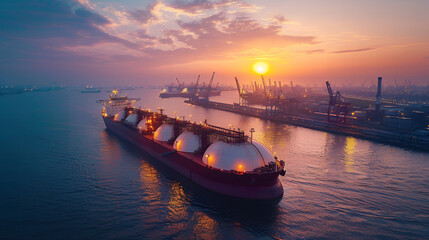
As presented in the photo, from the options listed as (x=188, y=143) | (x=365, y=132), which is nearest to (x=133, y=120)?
(x=188, y=143)

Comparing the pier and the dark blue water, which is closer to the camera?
the dark blue water

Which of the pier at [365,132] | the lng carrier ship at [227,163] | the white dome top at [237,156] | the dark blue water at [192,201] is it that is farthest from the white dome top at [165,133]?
the pier at [365,132]

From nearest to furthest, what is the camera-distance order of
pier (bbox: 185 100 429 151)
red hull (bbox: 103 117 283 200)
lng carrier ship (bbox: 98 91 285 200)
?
red hull (bbox: 103 117 283 200)
lng carrier ship (bbox: 98 91 285 200)
pier (bbox: 185 100 429 151)

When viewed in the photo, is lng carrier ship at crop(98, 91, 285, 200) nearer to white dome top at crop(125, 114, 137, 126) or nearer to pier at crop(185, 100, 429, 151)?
white dome top at crop(125, 114, 137, 126)

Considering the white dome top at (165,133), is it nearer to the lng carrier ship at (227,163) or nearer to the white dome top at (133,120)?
the lng carrier ship at (227,163)

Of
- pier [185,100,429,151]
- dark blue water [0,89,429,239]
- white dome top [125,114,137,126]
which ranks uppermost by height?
white dome top [125,114,137,126]

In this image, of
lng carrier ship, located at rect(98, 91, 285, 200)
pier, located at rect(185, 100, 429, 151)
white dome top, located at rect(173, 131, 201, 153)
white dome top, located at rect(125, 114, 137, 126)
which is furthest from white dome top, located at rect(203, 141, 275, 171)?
pier, located at rect(185, 100, 429, 151)

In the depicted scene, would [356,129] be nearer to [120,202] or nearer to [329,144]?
[329,144]
